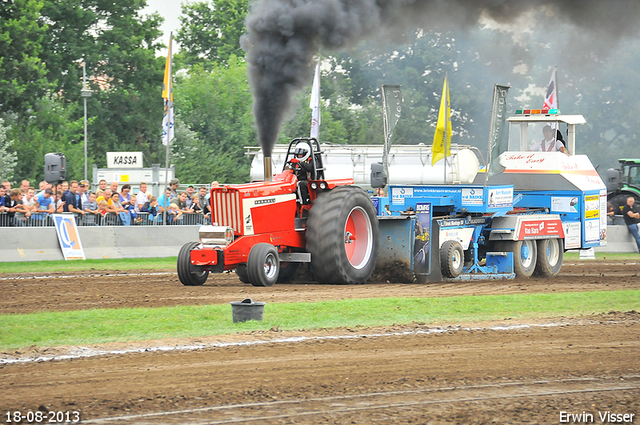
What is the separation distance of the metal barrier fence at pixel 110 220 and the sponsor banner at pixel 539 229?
5750mm

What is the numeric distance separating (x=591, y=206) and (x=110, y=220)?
33.2ft

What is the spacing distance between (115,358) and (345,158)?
82.9 feet

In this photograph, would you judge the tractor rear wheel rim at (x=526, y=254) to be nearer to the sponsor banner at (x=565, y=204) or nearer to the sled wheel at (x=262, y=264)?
the sponsor banner at (x=565, y=204)

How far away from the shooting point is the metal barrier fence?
17844 millimetres

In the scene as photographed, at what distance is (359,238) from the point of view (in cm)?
1409

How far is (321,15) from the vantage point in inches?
522

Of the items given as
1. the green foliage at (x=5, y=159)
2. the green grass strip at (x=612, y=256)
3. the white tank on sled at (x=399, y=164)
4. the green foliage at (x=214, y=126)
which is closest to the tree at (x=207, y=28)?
the green foliage at (x=214, y=126)

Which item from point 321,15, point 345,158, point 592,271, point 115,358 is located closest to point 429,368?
point 115,358

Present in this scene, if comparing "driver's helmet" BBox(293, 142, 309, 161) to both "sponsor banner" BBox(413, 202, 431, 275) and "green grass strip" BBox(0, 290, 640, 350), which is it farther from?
"green grass strip" BBox(0, 290, 640, 350)

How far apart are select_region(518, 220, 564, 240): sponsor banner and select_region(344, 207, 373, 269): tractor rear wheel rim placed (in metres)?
3.41

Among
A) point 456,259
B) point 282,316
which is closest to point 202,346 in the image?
point 282,316

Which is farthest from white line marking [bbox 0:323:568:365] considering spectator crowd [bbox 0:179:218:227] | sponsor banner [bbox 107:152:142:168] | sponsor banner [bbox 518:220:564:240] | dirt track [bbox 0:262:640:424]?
sponsor banner [bbox 107:152:142:168]

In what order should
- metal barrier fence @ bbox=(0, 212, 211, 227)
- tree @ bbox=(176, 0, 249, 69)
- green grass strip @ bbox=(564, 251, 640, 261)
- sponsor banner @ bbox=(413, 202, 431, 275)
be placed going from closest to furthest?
1. sponsor banner @ bbox=(413, 202, 431, 275)
2. metal barrier fence @ bbox=(0, 212, 211, 227)
3. green grass strip @ bbox=(564, 251, 640, 261)
4. tree @ bbox=(176, 0, 249, 69)

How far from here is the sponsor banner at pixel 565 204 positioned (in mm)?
17062
